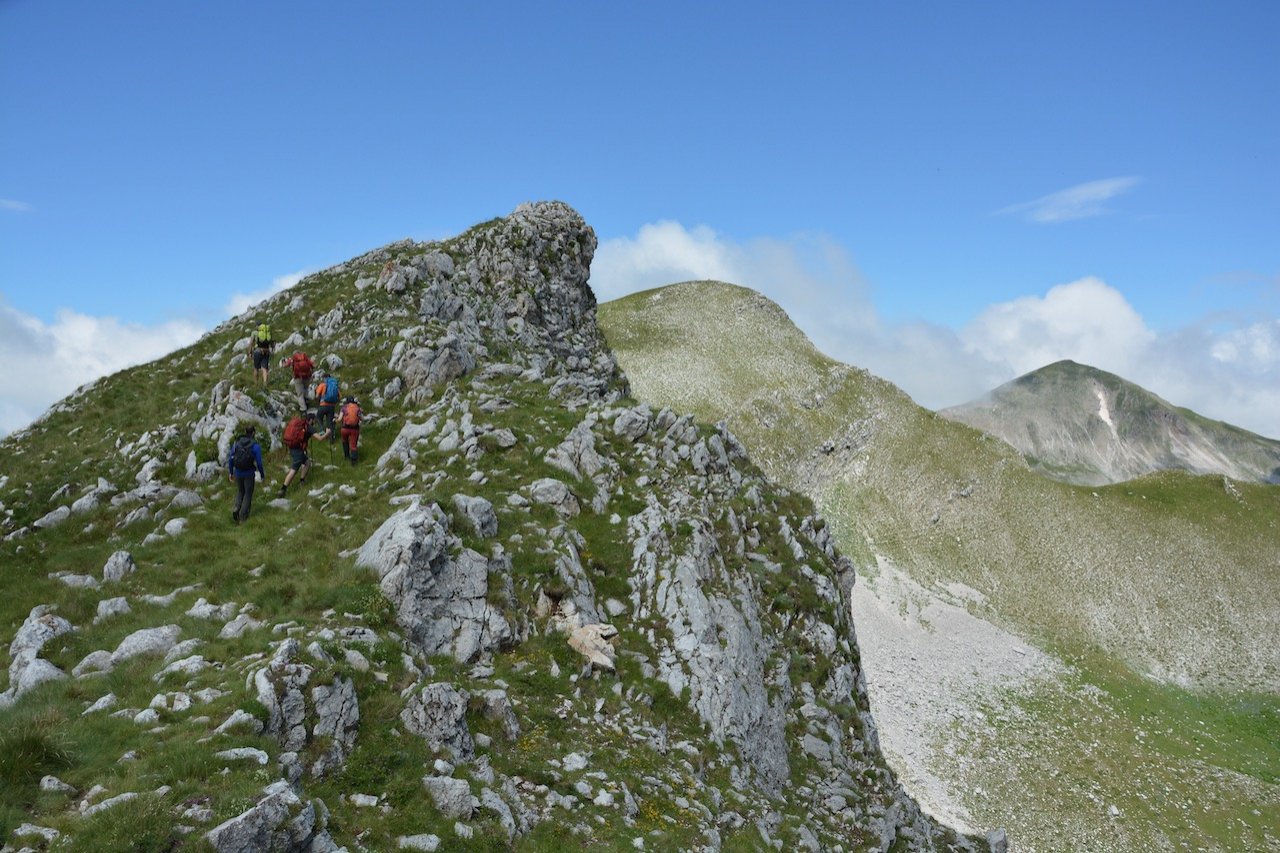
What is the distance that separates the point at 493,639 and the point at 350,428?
36.5 ft

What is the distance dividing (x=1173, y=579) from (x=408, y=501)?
82.3 metres

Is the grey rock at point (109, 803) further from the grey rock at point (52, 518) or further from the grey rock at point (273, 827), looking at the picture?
the grey rock at point (52, 518)

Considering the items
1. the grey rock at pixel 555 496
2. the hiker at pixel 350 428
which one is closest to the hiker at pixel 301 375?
the hiker at pixel 350 428

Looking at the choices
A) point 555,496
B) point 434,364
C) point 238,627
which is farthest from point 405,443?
point 238,627

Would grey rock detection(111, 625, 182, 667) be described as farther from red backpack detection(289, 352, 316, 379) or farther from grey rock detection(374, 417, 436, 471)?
red backpack detection(289, 352, 316, 379)

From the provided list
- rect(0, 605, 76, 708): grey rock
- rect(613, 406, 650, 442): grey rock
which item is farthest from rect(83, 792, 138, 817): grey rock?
rect(613, 406, 650, 442): grey rock

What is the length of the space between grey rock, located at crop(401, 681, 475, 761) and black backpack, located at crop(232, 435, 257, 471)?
11.7 meters

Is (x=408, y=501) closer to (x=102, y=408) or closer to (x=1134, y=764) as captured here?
(x=102, y=408)

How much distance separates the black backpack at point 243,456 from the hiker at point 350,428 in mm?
3381

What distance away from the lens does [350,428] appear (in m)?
23.4

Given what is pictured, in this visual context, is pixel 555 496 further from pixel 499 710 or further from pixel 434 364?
pixel 434 364

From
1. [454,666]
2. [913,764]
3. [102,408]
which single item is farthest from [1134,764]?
[102,408]

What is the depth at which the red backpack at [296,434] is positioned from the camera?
71.0 ft

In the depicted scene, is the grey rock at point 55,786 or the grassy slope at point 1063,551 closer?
the grey rock at point 55,786
